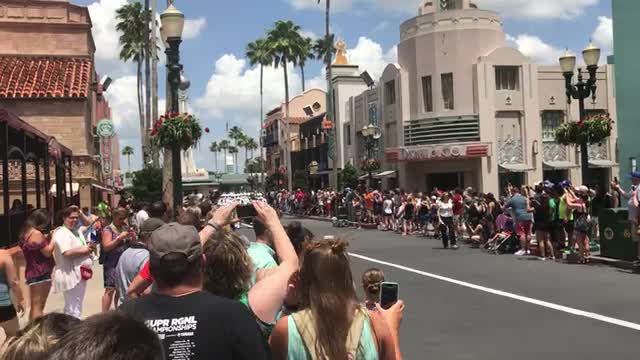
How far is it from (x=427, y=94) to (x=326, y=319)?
1693 inches

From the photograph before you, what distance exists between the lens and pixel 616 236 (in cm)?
1544

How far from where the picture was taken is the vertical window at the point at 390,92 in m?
47.8

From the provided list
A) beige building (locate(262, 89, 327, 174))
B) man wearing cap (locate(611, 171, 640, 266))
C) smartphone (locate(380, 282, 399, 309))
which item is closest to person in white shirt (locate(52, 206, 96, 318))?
smartphone (locate(380, 282, 399, 309))

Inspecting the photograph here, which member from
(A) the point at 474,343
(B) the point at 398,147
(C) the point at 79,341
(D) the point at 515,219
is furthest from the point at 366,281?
(B) the point at 398,147

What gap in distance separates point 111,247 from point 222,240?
5.69m

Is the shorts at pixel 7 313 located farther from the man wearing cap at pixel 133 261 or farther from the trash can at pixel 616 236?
the trash can at pixel 616 236

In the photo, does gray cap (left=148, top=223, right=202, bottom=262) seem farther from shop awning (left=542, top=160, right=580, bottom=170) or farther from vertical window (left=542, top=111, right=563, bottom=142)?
vertical window (left=542, top=111, right=563, bottom=142)

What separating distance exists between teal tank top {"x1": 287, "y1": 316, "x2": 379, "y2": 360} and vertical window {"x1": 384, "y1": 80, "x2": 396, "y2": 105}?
44869mm

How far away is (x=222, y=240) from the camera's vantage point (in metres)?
3.70

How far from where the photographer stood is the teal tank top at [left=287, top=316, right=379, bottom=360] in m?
3.21

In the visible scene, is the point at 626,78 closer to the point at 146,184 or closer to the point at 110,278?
the point at 146,184

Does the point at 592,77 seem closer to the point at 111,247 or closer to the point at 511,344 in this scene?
the point at 511,344

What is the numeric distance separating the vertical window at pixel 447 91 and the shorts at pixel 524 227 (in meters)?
26.4

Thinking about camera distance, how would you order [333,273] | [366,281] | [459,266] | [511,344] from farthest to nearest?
1. [459,266]
2. [511,344]
3. [366,281]
4. [333,273]
